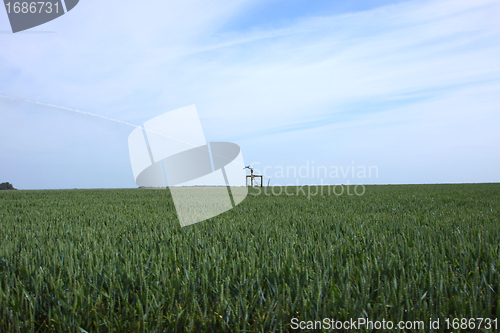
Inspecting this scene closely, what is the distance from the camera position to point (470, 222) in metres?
4.77

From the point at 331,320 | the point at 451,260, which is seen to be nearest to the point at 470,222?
the point at 451,260

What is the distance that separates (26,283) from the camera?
223 centimetres

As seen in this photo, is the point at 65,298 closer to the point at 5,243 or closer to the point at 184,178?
the point at 5,243

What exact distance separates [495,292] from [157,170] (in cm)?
450

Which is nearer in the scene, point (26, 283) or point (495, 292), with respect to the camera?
point (495, 292)

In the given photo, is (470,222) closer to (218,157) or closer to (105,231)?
(218,157)

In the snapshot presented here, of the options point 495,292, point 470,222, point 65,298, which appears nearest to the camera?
point 65,298

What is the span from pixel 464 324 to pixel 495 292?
0.76m

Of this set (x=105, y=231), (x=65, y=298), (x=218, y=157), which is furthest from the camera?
(x=218, y=157)

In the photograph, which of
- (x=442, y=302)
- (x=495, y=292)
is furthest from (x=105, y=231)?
(x=495, y=292)

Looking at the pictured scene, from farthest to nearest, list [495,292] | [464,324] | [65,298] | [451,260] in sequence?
[451,260], [495,292], [65,298], [464,324]

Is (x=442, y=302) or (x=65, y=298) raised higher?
(x=65, y=298)

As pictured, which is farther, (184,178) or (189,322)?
(184,178)

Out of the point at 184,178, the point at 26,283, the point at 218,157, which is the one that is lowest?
the point at 26,283
